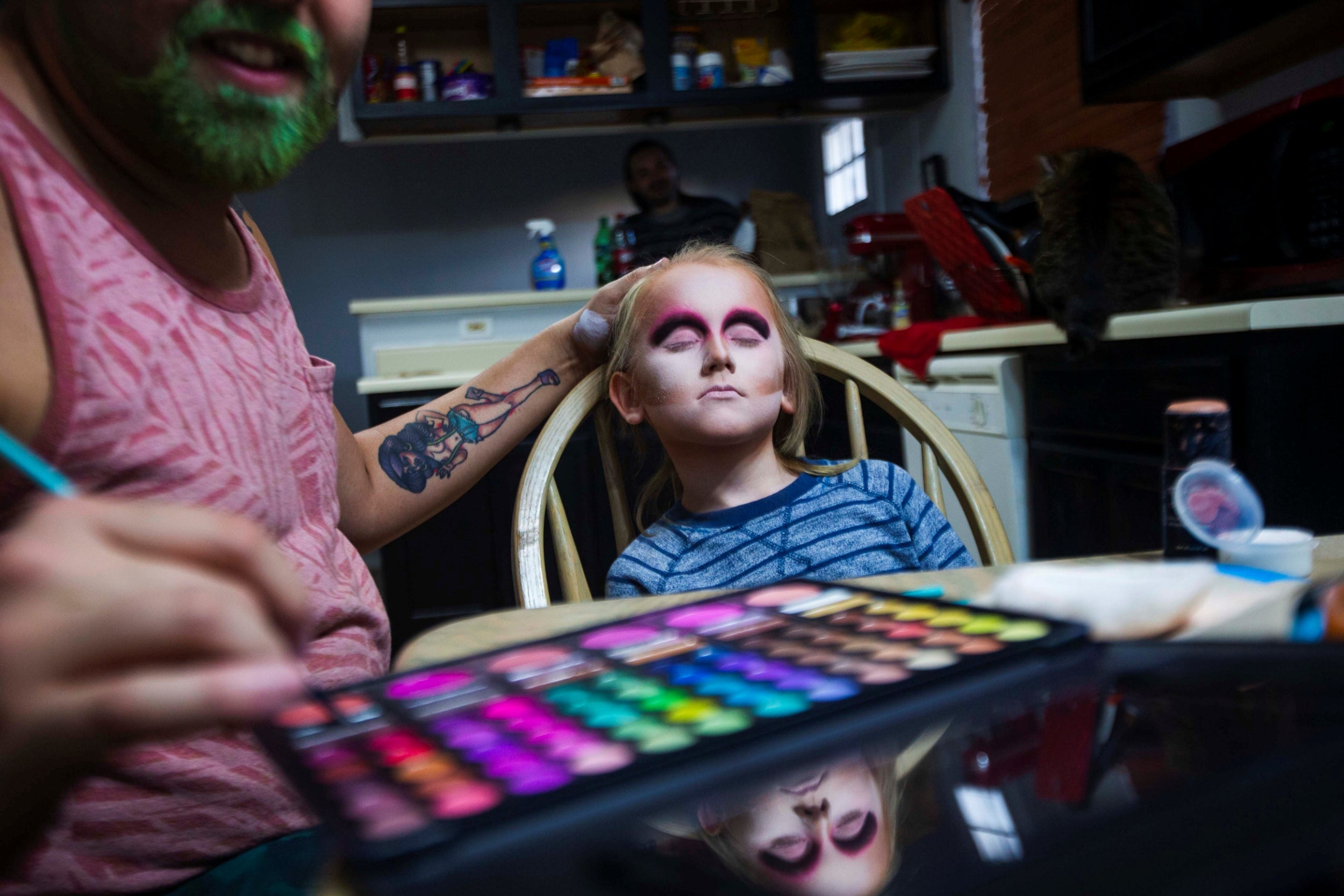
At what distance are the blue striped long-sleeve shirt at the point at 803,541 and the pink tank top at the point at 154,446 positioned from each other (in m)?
0.39

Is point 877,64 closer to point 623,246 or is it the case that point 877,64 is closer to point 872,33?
point 872,33

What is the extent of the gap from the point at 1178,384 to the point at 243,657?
1.68 metres

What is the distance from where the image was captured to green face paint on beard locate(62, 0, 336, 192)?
65 cm

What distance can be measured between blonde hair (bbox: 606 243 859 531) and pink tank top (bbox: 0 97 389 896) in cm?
47

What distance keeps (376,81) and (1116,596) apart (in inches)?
148

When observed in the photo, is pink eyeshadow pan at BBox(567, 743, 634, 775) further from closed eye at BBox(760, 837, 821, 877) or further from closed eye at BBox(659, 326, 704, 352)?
closed eye at BBox(659, 326, 704, 352)

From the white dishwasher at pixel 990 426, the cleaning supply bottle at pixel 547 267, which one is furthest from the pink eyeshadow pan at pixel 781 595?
the cleaning supply bottle at pixel 547 267

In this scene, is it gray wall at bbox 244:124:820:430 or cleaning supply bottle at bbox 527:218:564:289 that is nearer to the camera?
cleaning supply bottle at bbox 527:218:564:289

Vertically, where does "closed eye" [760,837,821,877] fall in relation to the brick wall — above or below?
below

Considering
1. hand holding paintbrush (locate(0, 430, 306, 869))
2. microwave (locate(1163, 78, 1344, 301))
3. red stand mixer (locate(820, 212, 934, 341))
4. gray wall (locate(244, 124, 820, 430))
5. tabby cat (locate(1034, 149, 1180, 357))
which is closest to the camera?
Answer: hand holding paintbrush (locate(0, 430, 306, 869))

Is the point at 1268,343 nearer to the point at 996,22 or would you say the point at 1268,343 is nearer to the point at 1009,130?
the point at 1009,130

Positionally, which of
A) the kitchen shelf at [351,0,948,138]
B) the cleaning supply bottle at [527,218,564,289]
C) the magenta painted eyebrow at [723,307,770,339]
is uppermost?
the kitchen shelf at [351,0,948,138]

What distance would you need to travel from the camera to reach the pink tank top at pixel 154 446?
0.60 m

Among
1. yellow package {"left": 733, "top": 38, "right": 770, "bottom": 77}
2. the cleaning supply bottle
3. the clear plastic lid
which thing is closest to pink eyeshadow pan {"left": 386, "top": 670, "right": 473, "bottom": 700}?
the clear plastic lid
